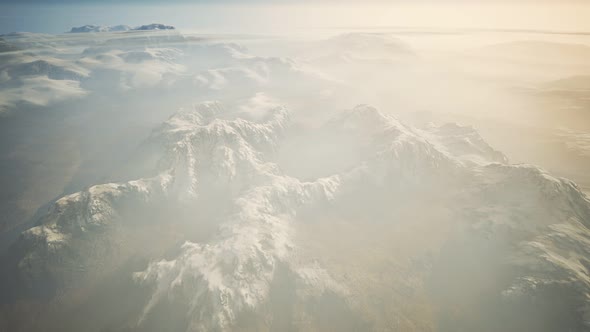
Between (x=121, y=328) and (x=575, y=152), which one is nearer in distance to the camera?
(x=121, y=328)

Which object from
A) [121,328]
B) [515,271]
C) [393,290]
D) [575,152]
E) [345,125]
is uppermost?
[345,125]

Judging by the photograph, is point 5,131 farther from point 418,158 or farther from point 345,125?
point 418,158

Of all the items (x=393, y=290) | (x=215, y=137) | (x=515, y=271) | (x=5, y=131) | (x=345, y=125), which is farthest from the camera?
(x=5, y=131)

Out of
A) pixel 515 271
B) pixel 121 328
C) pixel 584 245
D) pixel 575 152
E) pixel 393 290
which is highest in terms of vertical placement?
pixel 575 152

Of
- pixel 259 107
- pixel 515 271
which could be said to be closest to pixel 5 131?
pixel 259 107

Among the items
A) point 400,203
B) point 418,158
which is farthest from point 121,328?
point 418,158

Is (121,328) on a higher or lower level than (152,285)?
lower

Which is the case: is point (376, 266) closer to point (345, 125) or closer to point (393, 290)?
point (393, 290)

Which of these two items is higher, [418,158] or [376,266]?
[418,158]

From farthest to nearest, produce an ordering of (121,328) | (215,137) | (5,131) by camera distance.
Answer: (5,131), (215,137), (121,328)

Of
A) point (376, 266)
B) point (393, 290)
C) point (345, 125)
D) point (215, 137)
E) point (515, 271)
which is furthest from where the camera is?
point (345, 125)
